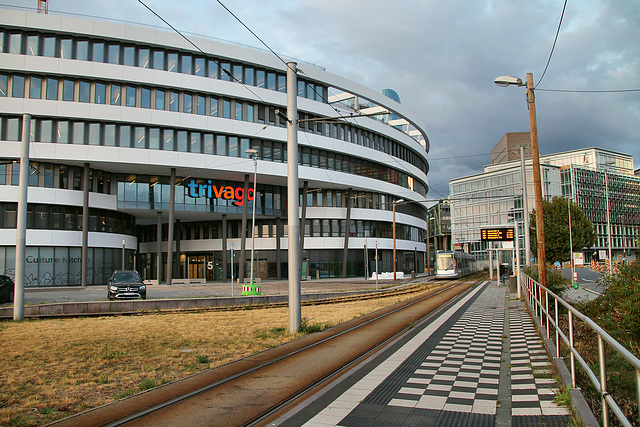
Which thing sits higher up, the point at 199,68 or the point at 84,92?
the point at 199,68

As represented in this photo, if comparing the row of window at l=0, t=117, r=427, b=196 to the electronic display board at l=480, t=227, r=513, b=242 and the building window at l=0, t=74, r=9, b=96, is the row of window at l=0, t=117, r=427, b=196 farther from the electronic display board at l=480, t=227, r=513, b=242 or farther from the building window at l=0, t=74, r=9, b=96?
the electronic display board at l=480, t=227, r=513, b=242

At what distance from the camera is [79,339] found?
13.2m

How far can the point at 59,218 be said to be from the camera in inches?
1644

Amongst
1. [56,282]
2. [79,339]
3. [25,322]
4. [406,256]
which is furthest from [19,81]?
[406,256]

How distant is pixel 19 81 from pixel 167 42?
12.4 m

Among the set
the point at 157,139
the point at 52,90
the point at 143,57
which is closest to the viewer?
the point at 52,90

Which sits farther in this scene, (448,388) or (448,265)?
(448,265)

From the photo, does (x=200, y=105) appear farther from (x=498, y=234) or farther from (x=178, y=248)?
(x=498, y=234)

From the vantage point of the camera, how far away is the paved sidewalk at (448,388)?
613 centimetres

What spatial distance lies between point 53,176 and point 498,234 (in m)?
36.3

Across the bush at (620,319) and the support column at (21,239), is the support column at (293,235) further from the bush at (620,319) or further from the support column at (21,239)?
the support column at (21,239)

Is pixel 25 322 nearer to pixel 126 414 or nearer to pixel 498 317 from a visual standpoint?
pixel 126 414

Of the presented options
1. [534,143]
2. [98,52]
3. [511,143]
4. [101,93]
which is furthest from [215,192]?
[511,143]

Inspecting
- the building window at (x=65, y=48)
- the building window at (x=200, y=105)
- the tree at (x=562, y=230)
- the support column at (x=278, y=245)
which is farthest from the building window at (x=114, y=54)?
the tree at (x=562, y=230)
